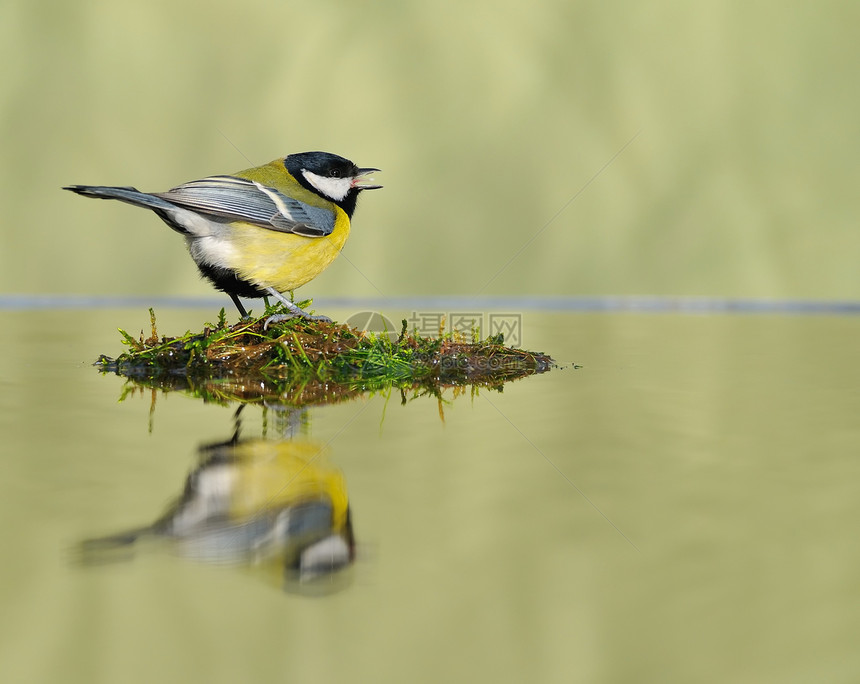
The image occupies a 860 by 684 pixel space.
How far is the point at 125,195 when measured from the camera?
19.7ft

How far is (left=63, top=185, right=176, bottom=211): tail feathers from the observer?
18.6 ft

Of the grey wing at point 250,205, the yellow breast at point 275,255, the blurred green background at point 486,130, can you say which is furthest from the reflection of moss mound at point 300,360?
the blurred green background at point 486,130

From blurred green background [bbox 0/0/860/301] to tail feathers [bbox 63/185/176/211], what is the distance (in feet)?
73.5

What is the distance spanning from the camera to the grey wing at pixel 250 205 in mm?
6547

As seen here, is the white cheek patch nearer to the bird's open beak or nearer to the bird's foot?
the bird's open beak

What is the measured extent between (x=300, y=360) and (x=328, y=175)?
1738 mm

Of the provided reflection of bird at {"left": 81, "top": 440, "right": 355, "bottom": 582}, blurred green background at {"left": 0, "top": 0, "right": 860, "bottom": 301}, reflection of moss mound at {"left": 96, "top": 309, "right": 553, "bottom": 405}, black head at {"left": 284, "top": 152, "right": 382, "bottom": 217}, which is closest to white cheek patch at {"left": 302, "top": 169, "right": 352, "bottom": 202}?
black head at {"left": 284, "top": 152, "right": 382, "bottom": 217}

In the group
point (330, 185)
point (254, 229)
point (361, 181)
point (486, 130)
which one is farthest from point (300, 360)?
point (486, 130)

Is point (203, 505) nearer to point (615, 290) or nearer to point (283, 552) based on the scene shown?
point (283, 552)

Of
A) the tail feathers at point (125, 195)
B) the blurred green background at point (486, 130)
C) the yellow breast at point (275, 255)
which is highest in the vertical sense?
the blurred green background at point (486, 130)

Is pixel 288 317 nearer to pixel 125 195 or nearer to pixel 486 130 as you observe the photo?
pixel 125 195

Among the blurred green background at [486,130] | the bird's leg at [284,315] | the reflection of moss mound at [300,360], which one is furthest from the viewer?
the blurred green background at [486,130]

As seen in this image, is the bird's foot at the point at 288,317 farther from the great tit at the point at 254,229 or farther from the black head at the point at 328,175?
the black head at the point at 328,175

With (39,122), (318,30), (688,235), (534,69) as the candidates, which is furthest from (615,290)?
(39,122)
